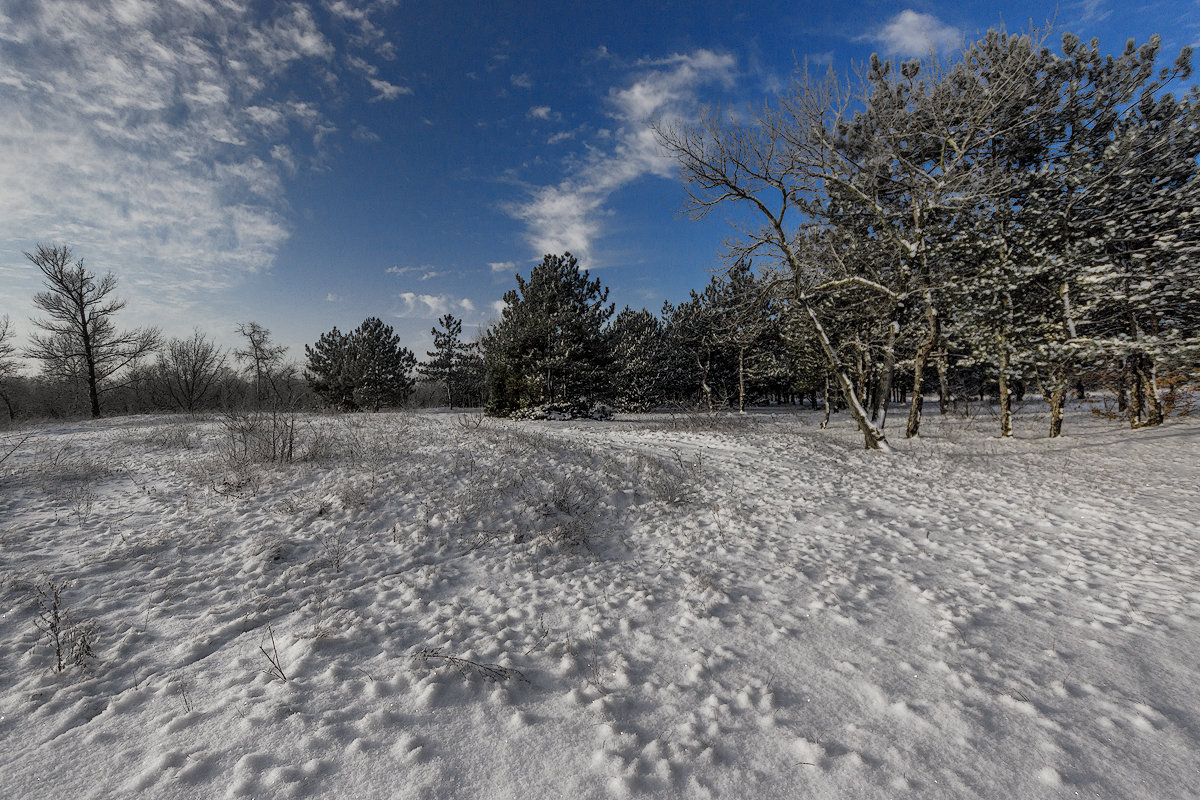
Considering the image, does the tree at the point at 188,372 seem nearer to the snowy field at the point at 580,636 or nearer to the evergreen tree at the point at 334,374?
the evergreen tree at the point at 334,374

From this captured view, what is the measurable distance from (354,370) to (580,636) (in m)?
32.7

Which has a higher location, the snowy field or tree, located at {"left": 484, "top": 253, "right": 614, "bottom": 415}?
tree, located at {"left": 484, "top": 253, "right": 614, "bottom": 415}

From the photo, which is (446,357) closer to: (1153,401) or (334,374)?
(334,374)

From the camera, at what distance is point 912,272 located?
12.6m

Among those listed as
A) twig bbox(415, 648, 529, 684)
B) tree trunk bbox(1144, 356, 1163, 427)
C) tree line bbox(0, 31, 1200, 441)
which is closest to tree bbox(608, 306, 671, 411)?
tree line bbox(0, 31, 1200, 441)

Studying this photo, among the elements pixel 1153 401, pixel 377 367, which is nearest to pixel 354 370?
pixel 377 367

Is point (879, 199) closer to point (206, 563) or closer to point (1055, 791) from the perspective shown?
point (1055, 791)

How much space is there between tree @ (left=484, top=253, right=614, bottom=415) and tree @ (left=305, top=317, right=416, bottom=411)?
1388cm

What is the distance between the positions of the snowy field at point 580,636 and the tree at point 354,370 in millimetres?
25005

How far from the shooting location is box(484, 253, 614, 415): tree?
2119cm

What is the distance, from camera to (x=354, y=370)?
31.2 m

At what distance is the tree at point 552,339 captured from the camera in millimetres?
21188

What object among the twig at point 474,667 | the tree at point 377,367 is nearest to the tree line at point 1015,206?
the twig at point 474,667

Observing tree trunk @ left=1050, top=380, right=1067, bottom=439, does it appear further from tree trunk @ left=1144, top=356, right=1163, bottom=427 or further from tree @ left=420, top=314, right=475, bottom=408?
tree @ left=420, top=314, right=475, bottom=408
